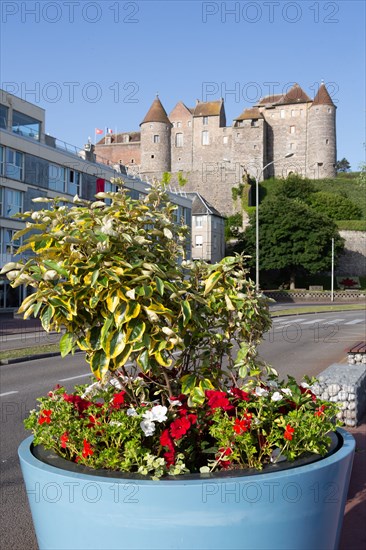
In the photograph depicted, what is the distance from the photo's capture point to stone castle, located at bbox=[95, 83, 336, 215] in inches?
3711

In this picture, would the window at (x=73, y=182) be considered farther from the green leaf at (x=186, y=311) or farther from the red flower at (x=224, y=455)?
the red flower at (x=224, y=455)

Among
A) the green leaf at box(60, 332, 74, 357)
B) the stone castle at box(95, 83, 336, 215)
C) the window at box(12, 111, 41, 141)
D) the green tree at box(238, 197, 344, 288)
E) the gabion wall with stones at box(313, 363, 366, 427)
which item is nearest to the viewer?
the green leaf at box(60, 332, 74, 357)

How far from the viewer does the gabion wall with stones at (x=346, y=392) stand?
789 cm

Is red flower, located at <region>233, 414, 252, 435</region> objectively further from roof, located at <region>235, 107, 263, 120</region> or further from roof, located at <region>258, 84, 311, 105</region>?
roof, located at <region>258, 84, 311, 105</region>

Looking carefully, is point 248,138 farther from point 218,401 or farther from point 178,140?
point 218,401

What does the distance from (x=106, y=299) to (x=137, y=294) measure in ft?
0.54

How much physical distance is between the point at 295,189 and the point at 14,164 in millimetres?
52657

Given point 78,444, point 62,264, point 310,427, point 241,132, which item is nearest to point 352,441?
point 310,427

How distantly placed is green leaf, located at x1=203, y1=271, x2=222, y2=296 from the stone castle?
292 feet

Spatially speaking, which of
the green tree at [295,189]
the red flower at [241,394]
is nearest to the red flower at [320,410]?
the red flower at [241,394]

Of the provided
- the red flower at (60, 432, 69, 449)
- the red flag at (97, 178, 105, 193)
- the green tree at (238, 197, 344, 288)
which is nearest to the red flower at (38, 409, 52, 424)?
the red flower at (60, 432, 69, 449)

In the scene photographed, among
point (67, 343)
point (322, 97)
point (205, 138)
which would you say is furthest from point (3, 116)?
point (322, 97)

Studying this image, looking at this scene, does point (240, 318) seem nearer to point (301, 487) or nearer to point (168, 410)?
point (168, 410)

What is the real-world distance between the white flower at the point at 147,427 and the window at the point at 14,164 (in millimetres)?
33369
